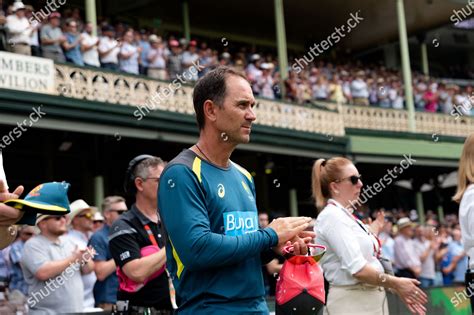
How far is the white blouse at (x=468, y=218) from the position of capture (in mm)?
5453

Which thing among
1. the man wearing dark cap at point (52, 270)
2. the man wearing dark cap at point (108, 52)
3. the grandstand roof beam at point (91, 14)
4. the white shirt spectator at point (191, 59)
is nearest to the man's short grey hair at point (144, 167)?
the man wearing dark cap at point (52, 270)

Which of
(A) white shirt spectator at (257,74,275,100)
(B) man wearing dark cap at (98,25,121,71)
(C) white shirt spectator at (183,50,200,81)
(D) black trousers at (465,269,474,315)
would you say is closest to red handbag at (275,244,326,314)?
(D) black trousers at (465,269,474,315)

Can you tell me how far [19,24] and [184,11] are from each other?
1046 centimetres

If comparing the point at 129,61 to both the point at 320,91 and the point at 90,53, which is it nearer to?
the point at 90,53

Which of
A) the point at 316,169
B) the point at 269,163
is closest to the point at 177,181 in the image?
the point at 316,169

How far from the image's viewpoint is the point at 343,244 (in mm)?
5184

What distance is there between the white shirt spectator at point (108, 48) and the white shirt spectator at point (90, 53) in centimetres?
33

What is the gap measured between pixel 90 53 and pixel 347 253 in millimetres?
10998

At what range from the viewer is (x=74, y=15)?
53.9 ft

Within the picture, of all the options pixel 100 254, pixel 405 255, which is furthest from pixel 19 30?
pixel 405 255

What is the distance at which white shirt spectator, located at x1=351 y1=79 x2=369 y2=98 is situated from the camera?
23.3 metres

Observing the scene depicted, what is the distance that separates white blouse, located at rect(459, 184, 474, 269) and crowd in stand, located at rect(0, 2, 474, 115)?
10206 mm

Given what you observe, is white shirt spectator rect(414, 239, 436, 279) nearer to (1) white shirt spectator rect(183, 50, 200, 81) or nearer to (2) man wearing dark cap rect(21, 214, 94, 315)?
(1) white shirt spectator rect(183, 50, 200, 81)

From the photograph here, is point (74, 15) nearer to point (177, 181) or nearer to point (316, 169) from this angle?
point (316, 169)
